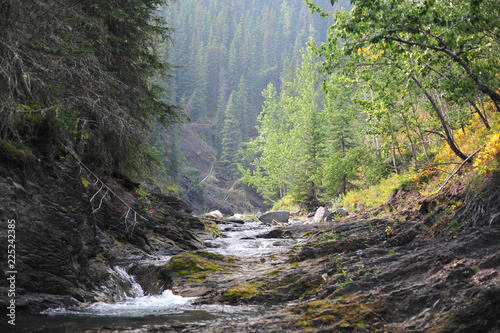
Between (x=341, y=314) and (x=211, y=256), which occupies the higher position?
(x=341, y=314)

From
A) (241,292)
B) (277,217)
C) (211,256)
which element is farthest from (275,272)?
(277,217)

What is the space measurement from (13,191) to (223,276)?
15.1ft

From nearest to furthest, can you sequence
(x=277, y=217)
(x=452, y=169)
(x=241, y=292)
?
(x=241, y=292) → (x=452, y=169) → (x=277, y=217)

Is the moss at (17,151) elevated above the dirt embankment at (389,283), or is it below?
above

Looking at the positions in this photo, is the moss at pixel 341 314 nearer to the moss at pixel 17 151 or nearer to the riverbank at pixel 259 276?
the riverbank at pixel 259 276

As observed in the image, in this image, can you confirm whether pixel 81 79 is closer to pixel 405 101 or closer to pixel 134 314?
pixel 134 314

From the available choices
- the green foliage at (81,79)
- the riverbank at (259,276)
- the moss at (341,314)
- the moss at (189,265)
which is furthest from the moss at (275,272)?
the green foliage at (81,79)

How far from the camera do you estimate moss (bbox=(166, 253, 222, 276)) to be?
784 cm

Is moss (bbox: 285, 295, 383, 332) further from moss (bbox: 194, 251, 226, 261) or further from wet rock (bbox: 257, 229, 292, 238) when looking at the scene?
wet rock (bbox: 257, 229, 292, 238)

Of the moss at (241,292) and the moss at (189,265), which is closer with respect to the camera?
the moss at (241,292)

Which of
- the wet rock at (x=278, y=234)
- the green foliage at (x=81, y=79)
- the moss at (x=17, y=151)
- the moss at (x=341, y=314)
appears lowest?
the wet rock at (x=278, y=234)

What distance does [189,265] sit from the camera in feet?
26.7

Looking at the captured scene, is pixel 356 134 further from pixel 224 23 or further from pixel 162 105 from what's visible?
pixel 224 23

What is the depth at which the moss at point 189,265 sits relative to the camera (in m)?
7.84
